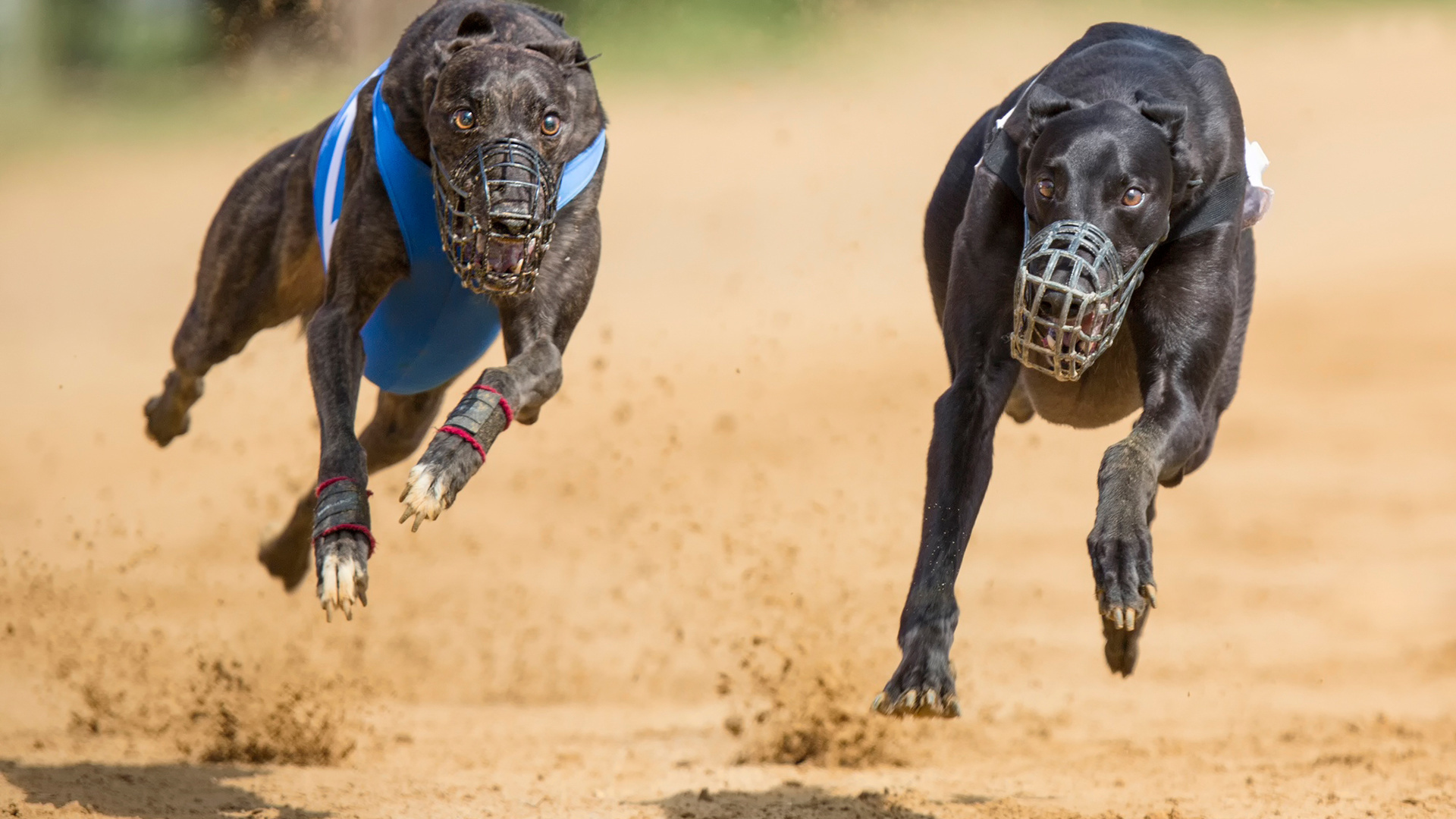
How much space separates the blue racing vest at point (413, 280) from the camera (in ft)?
12.3

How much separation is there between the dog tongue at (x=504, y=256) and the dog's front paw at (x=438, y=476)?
1.26 ft

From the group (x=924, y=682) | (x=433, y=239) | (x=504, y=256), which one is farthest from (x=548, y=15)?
(x=924, y=682)

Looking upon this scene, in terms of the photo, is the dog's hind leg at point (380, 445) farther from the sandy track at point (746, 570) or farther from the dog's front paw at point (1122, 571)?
the dog's front paw at point (1122, 571)

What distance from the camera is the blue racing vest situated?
3756 millimetres

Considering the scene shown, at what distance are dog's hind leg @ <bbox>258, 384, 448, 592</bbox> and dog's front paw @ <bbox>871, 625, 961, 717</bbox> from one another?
229cm

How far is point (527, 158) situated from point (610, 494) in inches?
164

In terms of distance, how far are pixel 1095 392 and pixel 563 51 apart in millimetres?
1537

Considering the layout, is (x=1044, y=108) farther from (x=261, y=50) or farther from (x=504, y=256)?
(x=261, y=50)

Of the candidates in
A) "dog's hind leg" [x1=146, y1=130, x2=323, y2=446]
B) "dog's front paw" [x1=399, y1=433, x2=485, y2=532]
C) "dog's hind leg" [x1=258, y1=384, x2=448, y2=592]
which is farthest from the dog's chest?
"dog's hind leg" [x1=146, y1=130, x2=323, y2=446]

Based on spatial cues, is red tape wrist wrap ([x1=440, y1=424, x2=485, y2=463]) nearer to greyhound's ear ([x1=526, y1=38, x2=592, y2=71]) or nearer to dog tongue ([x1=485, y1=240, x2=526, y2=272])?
dog tongue ([x1=485, y1=240, x2=526, y2=272])

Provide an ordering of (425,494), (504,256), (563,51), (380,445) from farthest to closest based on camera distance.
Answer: (380,445)
(563,51)
(504,256)
(425,494)

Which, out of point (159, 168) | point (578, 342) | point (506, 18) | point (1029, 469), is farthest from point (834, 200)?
point (506, 18)

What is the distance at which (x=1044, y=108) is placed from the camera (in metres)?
3.18

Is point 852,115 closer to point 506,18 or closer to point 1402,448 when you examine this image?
point 1402,448
